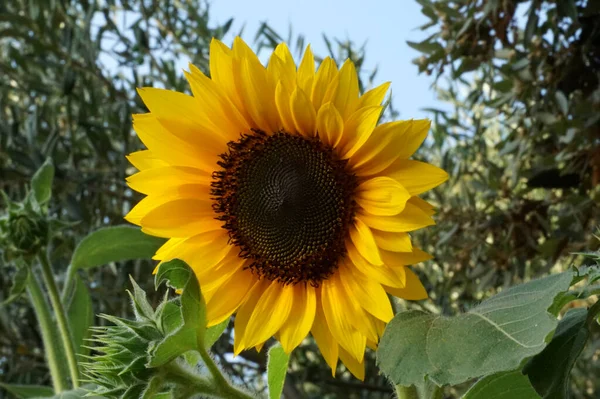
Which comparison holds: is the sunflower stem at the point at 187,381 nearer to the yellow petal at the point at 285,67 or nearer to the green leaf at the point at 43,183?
the yellow petal at the point at 285,67

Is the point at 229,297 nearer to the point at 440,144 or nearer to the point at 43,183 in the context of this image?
the point at 43,183

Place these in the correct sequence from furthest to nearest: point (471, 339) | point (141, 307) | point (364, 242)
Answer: point (364, 242)
point (141, 307)
point (471, 339)

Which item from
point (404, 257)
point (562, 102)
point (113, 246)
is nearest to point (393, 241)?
point (404, 257)

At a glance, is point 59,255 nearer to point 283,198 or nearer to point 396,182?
point 283,198

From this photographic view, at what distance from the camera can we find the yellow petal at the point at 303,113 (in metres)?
0.78

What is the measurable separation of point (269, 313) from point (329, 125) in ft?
0.75

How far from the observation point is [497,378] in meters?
0.62

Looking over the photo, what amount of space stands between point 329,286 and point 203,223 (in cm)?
18

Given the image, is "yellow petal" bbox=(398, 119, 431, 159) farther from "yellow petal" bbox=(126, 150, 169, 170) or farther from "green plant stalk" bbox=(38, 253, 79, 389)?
"green plant stalk" bbox=(38, 253, 79, 389)

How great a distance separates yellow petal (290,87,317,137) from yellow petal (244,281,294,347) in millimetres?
190

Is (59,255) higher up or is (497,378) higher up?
(59,255)

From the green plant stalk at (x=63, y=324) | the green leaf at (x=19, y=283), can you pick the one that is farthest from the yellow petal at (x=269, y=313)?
the green leaf at (x=19, y=283)

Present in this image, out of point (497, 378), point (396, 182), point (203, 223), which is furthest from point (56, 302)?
point (497, 378)

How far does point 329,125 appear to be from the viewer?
0.81 metres
